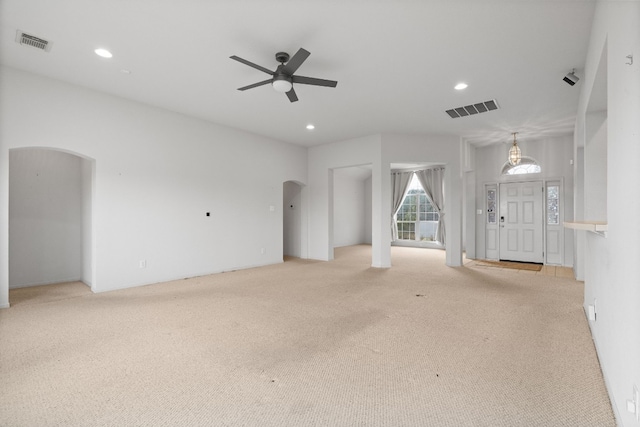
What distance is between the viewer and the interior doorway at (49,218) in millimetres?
4707

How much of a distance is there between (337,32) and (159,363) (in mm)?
3380

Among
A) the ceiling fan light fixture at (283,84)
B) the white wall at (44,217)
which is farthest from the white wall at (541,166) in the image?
the white wall at (44,217)

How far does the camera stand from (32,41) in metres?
3.13

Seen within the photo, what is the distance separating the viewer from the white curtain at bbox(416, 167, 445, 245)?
9648mm

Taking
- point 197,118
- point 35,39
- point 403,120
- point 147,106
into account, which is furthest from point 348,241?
point 35,39

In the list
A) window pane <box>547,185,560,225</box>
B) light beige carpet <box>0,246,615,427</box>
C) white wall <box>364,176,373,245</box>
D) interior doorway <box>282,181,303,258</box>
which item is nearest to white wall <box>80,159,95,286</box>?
light beige carpet <box>0,246,615,427</box>

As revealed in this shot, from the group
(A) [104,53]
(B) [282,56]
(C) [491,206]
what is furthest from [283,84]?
(C) [491,206]

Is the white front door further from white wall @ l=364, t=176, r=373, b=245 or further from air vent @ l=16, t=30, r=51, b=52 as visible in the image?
air vent @ l=16, t=30, r=51, b=52

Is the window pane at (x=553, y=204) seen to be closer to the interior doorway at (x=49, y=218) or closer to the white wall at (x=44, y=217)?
the interior doorway at (x=49, y=218)

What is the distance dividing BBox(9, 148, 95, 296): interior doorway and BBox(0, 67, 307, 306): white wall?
0.37m

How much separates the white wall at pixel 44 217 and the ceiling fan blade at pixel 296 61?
15.1ft

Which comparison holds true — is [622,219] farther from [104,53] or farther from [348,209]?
[348,209]

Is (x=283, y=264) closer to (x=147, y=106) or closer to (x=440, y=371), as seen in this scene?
(x=147, y=106)

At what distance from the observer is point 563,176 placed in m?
6.68
